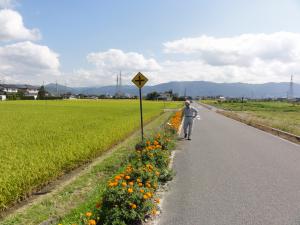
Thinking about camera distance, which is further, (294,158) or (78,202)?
(294,158)

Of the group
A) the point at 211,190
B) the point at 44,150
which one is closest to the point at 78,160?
the point at 44,150

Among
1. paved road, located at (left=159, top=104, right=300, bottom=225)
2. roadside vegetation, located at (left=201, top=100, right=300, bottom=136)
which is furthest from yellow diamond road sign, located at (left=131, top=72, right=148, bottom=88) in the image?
roadside vegetation, located at (left=201, top=100, right=300, bottom=136)

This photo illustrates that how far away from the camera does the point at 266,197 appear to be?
6172 mm

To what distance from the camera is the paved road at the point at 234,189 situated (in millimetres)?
5188

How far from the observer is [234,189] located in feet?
22.0

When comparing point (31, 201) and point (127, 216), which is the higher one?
point (127, 216)

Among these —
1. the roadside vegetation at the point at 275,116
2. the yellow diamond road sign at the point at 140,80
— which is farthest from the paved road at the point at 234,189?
the roadside vegetation at the point at 275,116

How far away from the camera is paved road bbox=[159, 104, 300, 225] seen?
17.0 feet

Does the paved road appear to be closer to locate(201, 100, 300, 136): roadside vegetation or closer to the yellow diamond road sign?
the yellow diamond road sign

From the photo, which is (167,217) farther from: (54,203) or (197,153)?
(197,153)

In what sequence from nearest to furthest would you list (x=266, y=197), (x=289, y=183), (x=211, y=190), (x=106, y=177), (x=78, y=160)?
(x=266, y=197) → (x=211, y=190) → (x=289, y=183) → (x=106, y=177) → (x=78, y=160)

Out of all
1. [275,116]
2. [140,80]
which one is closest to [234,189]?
[140,80]

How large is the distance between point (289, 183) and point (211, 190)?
189 cm

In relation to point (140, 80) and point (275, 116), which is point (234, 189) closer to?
point (140, 80)
